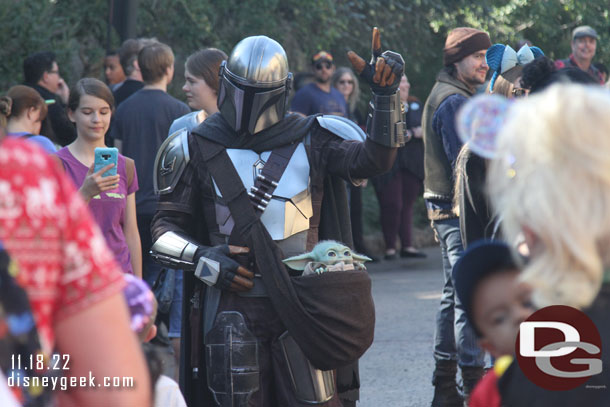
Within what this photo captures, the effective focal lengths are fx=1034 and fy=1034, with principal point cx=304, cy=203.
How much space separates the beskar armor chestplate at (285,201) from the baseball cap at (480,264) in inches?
85.4

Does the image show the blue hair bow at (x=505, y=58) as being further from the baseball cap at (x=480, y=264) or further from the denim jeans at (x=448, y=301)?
the baseball cap at (x=480, y=264)

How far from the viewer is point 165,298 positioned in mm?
6199

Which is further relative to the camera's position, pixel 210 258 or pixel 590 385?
pixel 210 258

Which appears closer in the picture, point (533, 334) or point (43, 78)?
point (533, 334)

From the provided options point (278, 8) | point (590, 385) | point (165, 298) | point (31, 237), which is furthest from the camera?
point (278, 8)

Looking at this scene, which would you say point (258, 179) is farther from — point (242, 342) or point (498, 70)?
point (498, 70)

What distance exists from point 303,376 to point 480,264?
7.07 feet

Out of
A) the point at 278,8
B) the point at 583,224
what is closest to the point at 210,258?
the point at 583,224

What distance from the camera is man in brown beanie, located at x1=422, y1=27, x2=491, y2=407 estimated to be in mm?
5363

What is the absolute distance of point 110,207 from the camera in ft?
16.1

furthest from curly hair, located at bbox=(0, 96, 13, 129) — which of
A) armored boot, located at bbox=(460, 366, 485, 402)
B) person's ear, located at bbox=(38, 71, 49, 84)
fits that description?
armored boot, located at bbox=(460, 366, 485, 402)

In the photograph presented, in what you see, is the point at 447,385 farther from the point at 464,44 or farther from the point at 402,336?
the point at 402,336

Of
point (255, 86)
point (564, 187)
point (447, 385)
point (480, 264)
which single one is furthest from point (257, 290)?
point (564, 187)

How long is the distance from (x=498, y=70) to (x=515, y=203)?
9.95ft
